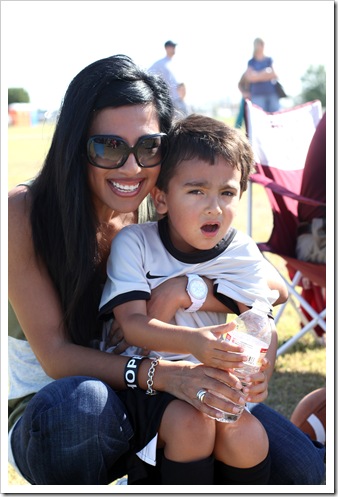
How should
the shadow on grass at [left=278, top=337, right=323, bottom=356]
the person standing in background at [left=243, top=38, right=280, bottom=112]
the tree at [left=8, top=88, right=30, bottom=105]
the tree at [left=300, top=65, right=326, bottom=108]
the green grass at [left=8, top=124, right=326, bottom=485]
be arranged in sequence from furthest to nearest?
the tree at [left=300, top=65, right=326, bottom=108] < the tree at [left=8, top=88, right=30, bottom=105] < the person standing in background at [left=243, top=38, right=280, bottom=112] < the shadow on grass at [left=278, top=337, right=323, bottom=356] < the green grass at [left=8, top=124, right=326, bottom=485]

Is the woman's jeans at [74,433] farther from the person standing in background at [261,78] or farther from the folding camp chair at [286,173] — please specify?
the person standing in background at [261,78]

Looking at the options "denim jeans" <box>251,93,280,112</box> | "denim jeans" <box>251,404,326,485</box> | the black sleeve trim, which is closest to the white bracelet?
the black sleeve trim

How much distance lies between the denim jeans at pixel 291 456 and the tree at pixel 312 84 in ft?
110

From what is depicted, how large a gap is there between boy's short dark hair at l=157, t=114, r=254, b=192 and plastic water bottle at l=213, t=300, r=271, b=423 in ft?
1.68

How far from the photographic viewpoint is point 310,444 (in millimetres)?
2762

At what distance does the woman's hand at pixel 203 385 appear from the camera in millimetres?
2305

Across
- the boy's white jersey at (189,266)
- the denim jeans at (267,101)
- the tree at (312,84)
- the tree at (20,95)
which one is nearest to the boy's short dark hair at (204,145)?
the boy's white jersey at (189,266)

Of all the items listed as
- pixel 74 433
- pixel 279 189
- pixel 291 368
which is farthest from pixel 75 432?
pixel 291 368

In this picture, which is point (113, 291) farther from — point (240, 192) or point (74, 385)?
point (240, 192)

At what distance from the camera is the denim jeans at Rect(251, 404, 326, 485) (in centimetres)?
267

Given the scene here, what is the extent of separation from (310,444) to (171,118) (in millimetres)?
1282

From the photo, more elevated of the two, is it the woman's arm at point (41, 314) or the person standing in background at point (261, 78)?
the person standing in background at point (261, 78)

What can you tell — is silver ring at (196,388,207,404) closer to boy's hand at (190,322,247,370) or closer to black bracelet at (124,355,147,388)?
boy's hand at (190,322,247,370)

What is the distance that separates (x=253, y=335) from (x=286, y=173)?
8.51ft
